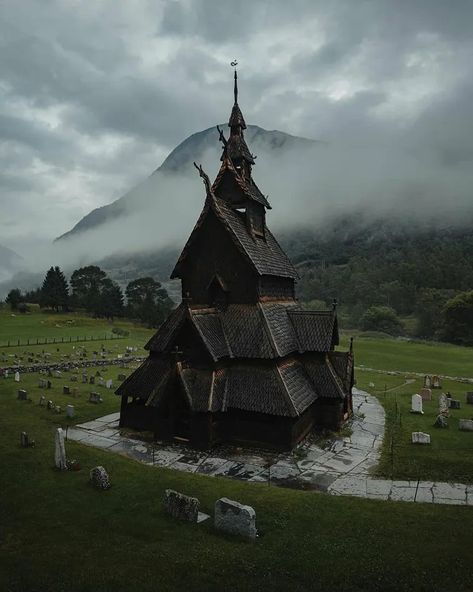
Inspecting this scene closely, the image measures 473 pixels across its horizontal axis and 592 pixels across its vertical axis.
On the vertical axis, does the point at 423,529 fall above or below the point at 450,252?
below

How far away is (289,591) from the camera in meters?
8.24

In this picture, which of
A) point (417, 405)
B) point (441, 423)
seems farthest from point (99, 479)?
point (417, 405)

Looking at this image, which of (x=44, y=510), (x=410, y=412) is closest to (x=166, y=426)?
(x=44, y=510)

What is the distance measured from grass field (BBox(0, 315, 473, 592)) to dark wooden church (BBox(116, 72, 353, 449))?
3.48m

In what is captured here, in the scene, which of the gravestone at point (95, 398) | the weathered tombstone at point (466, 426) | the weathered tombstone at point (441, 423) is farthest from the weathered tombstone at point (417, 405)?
the gravestone at point (95, 398)

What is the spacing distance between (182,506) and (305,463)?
6.57 meters

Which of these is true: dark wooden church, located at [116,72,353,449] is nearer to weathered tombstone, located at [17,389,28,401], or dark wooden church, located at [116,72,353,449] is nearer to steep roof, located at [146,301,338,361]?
steep roof, located at [146,301,338,361]

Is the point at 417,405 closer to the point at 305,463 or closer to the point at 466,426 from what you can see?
the point at 466,426

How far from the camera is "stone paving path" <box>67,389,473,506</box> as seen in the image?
13.9 metres

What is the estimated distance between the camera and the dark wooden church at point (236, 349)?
1773cm

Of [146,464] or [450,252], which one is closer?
[146,464]

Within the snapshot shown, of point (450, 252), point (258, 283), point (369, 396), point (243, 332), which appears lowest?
point (369, 396)

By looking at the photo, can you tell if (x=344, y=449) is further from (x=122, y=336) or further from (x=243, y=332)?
(x=122, y=336)

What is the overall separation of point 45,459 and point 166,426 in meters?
4.81
